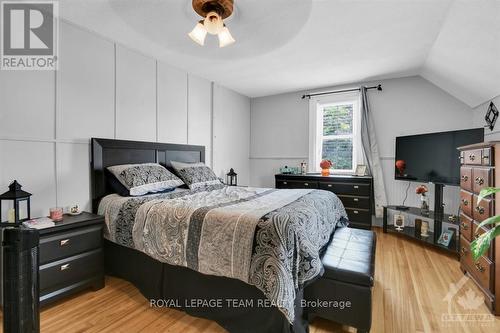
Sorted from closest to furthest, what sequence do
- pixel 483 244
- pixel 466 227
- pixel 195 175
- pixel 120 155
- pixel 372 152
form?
pixel 483 244 → pixel 466 227 → pixel 120 155 → pixel 195 175 → pixel 372 152

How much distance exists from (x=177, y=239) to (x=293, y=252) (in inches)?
34.0

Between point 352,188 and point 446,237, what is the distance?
1258mm

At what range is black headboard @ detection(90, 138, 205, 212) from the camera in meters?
2.53

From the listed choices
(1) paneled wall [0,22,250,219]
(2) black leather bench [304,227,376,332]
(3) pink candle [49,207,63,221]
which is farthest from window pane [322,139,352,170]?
(3) pink candle [49,207,63,221]

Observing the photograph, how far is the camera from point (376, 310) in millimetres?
1825

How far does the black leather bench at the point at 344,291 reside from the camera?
1503 millimetres

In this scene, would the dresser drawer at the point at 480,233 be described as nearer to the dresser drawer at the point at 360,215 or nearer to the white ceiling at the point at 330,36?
the white ceiling at the point at 330,36

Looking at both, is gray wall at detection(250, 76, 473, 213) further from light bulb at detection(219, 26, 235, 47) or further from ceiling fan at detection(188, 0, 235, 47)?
ceiling fan at detection(188, 0, 235, 47)

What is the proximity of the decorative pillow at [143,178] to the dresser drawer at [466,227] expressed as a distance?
2.85 m

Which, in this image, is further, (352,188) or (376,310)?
(352,188)

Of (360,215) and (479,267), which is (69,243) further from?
(360,215)

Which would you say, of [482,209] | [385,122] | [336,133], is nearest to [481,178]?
[482,209]

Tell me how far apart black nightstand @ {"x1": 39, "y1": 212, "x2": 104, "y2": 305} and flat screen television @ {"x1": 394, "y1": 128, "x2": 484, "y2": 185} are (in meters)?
3.74

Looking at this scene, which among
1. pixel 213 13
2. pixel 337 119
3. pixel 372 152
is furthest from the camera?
pixel 337 119
